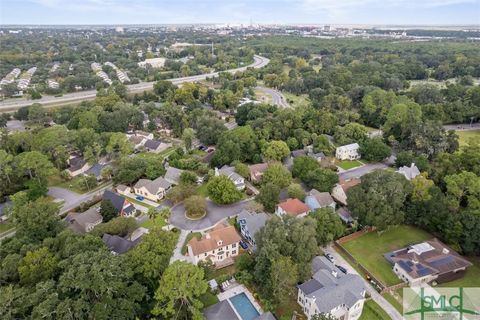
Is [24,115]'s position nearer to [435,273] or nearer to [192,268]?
[192,268]

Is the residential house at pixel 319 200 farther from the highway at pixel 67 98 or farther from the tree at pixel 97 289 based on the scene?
the highway at pixel 67 98

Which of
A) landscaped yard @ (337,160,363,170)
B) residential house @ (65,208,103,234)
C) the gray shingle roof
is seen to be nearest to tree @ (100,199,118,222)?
residential house @ (65,208,103,234)

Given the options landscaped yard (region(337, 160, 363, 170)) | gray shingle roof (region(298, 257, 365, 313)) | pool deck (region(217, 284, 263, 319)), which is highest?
gray shingle roof (region(298, 257, 365, 313))

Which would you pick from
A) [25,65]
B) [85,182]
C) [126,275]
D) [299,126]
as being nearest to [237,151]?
[299,126]

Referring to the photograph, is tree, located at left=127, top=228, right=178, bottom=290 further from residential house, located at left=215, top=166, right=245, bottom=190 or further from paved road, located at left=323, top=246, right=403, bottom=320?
residential house, located at left=215, top=166, right=245, bottom=190

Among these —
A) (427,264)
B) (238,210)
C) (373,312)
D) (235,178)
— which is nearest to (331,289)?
(373,312)

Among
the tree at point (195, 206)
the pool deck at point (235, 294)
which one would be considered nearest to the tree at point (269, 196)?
the tree at point (195, 206)

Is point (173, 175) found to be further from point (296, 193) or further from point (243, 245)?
point (296, 193)
